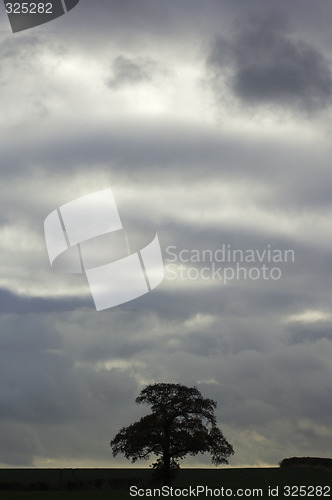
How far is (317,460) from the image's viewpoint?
123500 mm

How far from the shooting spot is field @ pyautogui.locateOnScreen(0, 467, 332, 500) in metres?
64.2

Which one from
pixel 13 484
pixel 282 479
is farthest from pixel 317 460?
pixel 13 484

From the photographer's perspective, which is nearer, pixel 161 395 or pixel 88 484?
pixel 161 395

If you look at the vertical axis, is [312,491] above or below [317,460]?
below

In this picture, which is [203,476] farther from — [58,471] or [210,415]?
[210,415]

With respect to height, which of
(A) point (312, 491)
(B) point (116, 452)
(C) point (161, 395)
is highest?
(C) point (161, 395)

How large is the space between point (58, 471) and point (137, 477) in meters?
32.2

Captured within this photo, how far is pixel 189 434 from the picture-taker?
70.4m

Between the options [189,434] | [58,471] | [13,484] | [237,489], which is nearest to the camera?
[189,434]

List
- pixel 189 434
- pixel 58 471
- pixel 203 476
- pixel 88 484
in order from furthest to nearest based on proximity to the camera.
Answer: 1. pixel 203 476
2. pixel 58 471
3. pixel 88 484
4. pixel 189 434

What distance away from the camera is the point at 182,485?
73125 mm

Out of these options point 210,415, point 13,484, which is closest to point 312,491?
point 210,415

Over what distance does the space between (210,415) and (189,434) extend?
3.38m

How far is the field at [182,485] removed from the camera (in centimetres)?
6425
